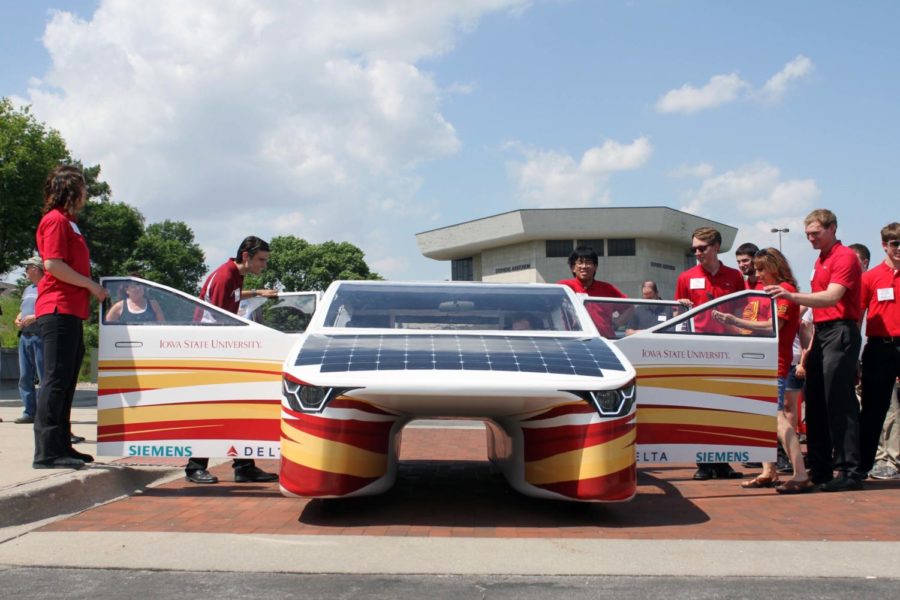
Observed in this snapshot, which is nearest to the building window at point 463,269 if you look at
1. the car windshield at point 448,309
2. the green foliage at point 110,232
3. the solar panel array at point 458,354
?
the green foliage at point 110,232

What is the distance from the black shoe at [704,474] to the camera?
22.7ft

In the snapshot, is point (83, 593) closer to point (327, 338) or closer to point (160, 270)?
point (327, 338)

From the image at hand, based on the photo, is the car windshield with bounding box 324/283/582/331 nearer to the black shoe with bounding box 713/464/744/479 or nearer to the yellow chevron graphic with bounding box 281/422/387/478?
the yellow chevron graphic with bounding box 281/422/387/478

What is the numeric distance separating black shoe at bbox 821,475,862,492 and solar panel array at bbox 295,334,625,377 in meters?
2.23

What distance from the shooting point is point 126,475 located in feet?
19.7

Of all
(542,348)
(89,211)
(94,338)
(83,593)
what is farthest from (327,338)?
(89,211)

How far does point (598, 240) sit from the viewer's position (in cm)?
6319

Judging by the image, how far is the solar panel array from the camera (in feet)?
15.3

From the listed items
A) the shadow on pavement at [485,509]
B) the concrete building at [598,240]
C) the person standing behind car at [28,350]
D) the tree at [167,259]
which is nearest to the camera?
the shadow on pavement at [485,509]

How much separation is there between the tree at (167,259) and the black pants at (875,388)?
209 ft

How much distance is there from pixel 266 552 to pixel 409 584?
0.89 metres

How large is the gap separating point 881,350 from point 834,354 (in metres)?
0.49

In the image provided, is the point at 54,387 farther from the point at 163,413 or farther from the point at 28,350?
the point at 28,350

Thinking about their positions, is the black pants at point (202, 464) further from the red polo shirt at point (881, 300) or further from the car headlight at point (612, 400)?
the red polo shirt at point (881, 300)
